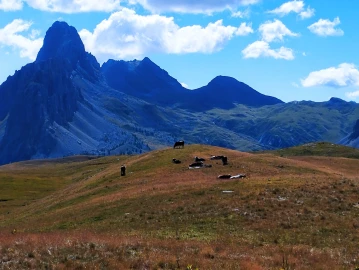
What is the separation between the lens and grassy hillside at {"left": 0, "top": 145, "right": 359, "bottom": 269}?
21203mm

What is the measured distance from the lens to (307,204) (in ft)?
123

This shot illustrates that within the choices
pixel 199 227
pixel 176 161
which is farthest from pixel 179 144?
pixel 199 227

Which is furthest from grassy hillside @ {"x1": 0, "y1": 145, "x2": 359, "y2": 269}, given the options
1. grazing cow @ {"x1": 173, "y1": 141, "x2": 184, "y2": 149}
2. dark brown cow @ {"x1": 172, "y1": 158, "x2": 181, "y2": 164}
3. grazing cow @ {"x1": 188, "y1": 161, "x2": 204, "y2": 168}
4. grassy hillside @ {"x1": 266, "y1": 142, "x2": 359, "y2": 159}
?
grassy hillside @ {"x1": 266, "y1": 142, "x2": 359, "y2": 159}

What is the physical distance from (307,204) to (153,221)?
1340cm

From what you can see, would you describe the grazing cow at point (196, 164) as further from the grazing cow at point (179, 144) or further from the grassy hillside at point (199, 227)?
the grazing cow at point (179, 144)

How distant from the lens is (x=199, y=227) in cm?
3225

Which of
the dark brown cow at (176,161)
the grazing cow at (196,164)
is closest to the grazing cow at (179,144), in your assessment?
the dark brown cow at (176,161)

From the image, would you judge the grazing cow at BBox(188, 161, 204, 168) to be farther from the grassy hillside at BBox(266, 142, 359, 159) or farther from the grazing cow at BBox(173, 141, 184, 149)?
the grassy hillside at BBox(266, 142, 359, 159)

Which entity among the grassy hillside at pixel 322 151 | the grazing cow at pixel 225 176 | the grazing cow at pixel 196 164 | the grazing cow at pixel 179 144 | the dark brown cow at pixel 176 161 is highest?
the grazing cow at pixel 179 144

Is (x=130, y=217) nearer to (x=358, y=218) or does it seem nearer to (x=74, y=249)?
(x=74, y=249)

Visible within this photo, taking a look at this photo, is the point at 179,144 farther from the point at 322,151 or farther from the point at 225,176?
the point at 322,151

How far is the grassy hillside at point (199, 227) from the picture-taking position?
69.6 feet

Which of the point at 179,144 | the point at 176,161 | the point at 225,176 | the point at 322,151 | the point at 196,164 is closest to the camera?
the point at 225,176

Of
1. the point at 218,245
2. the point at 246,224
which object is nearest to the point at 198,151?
the point at 246,224
